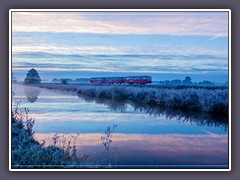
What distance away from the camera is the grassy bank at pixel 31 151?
16.8ft

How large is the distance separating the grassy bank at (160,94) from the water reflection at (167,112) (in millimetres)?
47

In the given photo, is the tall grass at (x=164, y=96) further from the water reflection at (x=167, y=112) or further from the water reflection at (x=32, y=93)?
the water reflection at (x=32, y=93)

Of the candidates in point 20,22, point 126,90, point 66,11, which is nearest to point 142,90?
point 126,90

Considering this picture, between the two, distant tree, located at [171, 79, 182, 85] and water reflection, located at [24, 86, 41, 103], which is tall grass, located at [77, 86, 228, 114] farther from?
water reflection, located at [24, 86, 41, 103]

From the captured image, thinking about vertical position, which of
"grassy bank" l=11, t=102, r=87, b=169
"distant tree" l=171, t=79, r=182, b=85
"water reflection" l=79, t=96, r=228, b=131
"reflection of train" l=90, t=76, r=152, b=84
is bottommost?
"grassy bank" l=11, t=102, r=87, b=169

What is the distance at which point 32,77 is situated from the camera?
5.20 m

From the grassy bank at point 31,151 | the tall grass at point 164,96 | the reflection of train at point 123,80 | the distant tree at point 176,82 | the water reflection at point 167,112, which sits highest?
the reflection of train at point 123,80

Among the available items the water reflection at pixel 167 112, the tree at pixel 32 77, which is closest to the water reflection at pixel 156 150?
the water reflection at pixel 167 112

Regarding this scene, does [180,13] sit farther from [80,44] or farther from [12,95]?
[12,95]

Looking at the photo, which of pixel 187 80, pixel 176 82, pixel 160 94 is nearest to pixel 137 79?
pixel 160 94

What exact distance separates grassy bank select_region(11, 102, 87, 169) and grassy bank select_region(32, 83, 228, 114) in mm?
493

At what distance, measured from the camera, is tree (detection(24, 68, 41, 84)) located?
17.0 ft

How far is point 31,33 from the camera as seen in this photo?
523 centimetres

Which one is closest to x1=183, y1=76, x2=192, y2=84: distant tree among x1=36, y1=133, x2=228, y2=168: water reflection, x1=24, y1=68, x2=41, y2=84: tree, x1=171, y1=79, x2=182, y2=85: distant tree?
x1=171, y1=79, x2=182, y2=85: distant tree
